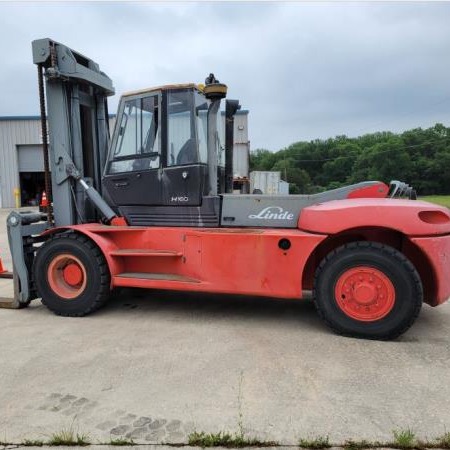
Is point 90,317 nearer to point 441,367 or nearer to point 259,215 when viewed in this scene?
point 259,215

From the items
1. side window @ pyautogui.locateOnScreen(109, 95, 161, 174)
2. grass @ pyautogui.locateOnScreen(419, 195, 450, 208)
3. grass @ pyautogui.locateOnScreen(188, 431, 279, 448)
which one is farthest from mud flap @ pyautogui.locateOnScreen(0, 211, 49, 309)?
grass @ pyautogui.locateOnScreen(419, 195, 450, 208)

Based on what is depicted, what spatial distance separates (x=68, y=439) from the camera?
8.76ft

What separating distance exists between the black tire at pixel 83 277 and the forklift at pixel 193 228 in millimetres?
14

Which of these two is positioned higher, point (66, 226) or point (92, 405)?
point (66, 226)

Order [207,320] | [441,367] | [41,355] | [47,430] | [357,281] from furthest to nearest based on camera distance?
[207,320] < [357,281] < [41,355] < [441,367] < [47,430]

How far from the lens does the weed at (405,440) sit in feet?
8.55

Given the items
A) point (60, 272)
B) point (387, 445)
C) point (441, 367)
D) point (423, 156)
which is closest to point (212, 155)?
point (60, 272)

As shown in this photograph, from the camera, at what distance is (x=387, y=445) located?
2621mm

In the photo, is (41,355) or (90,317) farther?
(90,317)

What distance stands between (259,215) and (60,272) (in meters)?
2.46

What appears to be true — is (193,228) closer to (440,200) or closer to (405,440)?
(405,440)

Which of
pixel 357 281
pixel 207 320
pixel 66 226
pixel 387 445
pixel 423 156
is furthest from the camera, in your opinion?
pixel 423 156

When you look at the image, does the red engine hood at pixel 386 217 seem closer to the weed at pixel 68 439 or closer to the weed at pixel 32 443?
the weed at pixel 68 439

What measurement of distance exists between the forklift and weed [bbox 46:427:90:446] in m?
2.28
